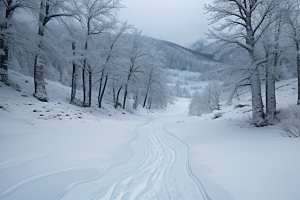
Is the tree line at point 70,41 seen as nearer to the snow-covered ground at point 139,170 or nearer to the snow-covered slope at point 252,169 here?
the snow-covered ground at point 139,170

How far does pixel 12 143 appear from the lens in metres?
3.37

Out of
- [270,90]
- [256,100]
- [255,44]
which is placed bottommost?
[256,100]

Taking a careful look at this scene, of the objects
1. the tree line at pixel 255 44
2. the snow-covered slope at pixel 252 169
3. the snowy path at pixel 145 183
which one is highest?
the tree line at pixel 255 44

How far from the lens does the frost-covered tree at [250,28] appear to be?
5.93 m

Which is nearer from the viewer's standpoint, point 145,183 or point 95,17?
point 145,183

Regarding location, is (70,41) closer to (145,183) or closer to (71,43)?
(71,43)

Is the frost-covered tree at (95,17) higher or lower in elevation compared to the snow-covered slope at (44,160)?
higher

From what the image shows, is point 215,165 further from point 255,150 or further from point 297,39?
point 297,39

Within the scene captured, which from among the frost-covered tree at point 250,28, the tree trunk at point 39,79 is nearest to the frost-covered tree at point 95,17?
the tree trunk at point 39,79

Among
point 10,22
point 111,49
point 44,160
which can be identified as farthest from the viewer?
point 111,49

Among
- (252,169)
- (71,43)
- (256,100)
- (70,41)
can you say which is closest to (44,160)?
(252,169)

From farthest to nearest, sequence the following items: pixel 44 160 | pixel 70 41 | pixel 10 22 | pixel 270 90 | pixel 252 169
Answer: pixel 70 41
pixel 270 90
pixel 10 22
pixel 44 160
pixel 252 169

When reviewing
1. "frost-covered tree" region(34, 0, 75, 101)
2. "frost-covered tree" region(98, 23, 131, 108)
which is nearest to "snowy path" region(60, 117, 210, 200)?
"frost-covered tree" region(34, 0, 75, 101)

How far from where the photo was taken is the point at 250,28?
642 cm
